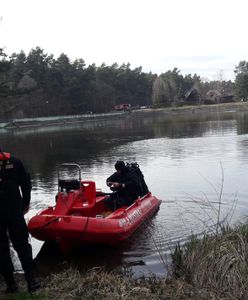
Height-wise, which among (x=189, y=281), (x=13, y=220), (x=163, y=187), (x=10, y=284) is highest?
(x=13, y=220)

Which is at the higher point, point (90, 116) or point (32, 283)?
point (90, 116)

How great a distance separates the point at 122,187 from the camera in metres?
10.5

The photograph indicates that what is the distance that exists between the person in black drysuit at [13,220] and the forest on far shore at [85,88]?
5157cm

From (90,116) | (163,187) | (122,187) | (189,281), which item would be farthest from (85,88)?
(189,281)

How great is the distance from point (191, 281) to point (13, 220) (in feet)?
7.15

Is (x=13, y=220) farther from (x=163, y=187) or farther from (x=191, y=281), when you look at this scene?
(x=163, y=187)

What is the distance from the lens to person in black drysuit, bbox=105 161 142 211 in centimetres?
1045

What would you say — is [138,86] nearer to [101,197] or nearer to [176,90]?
[176,90]

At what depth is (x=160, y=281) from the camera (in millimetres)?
5648

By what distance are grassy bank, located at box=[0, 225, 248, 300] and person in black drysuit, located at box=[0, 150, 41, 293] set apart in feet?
0.74

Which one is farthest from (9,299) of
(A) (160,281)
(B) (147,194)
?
(B) (147,194)

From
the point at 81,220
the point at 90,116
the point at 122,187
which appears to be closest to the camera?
the point at 81,220

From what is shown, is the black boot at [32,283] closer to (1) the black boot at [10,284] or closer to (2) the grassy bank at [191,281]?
(2) the grassy bank at [191,281]

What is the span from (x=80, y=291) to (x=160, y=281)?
0.99 m
